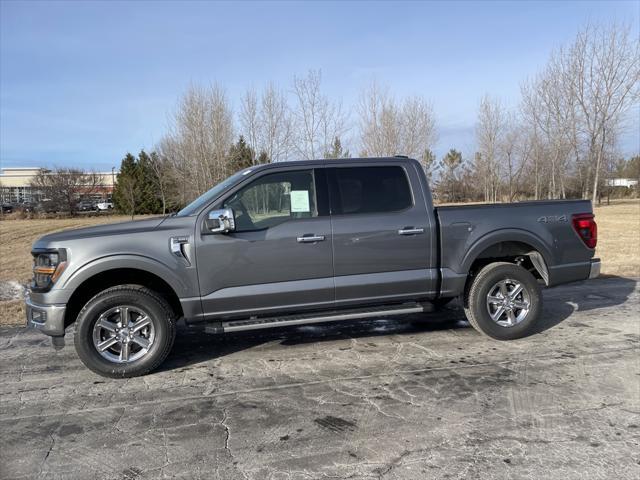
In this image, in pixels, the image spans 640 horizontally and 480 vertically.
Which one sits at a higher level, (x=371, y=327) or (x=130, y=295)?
(x=130, y=295)

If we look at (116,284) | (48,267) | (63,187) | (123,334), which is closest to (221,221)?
(116,284)

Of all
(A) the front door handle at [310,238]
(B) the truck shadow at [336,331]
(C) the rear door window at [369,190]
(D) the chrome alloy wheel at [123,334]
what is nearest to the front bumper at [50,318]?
(D) the chrome alloy wheel at [123,334]

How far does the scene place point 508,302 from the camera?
18.5 feet

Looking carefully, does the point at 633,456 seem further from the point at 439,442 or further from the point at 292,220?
the point at 292,220

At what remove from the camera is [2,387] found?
177 inches

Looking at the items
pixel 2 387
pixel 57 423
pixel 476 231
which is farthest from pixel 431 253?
pixel 2 387

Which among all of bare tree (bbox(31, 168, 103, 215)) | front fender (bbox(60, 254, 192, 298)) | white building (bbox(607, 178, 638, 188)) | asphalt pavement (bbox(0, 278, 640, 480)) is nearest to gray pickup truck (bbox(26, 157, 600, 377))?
front fender (bbox(60, 254, 192, 298))

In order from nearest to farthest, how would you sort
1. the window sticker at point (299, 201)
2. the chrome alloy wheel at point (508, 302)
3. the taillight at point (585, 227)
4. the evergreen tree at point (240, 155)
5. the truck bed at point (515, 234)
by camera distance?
the window sticker at point (299, 201) → the truck bed at point (515, 234) → the chrome alloy wheel at point (508, 302) → the taillight at point (585, 227) → the evergreen tree at point (240, 155)

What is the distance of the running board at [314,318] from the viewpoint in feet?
15.8

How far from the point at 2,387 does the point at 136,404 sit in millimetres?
1437

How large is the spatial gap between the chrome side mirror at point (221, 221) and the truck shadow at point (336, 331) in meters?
1.45

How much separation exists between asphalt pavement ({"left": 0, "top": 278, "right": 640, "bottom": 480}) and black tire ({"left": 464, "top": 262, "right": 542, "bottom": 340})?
150 mm

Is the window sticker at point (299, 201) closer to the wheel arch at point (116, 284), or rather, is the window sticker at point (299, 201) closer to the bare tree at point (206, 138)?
the wheel arch at point (116, 284)

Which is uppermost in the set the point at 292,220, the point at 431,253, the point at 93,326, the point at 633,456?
the point at 292,220
